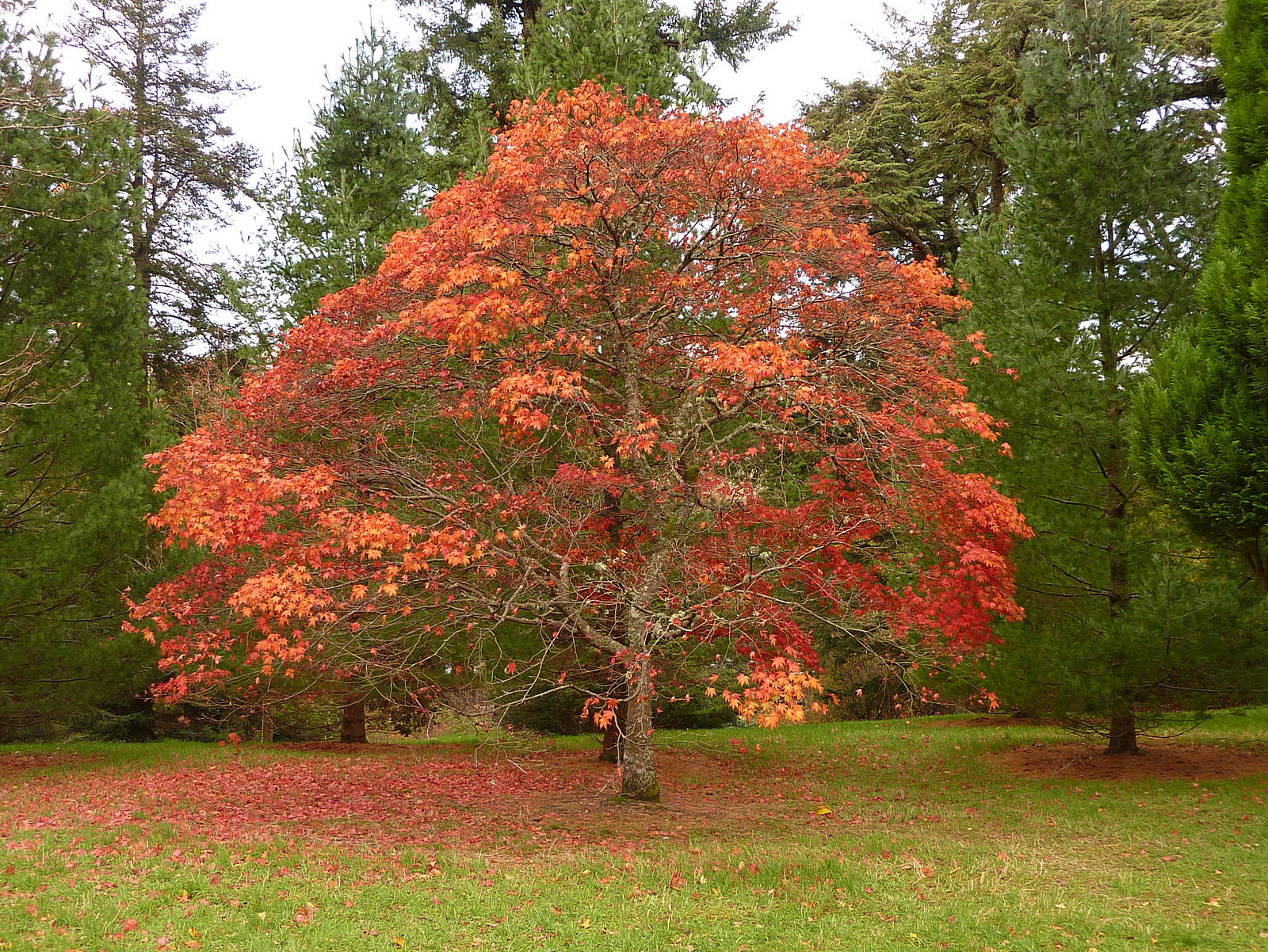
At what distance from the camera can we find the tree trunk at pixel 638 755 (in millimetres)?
9164

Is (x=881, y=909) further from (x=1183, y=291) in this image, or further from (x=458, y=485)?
(x=1183, y=291)

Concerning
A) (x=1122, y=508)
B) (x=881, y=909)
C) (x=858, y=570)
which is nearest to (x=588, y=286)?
(x=858, y=570)

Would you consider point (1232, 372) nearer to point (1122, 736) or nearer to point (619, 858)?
point (619, 858)

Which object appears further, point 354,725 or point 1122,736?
point 354,725

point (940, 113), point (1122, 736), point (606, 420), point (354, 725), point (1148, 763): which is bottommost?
point (354, 725)

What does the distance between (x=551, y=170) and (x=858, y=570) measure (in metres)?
5.95

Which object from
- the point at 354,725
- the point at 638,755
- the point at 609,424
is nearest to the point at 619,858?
the point at 638,755

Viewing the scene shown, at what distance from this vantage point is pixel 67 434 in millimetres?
11102

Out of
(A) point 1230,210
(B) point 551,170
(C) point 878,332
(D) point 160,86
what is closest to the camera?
(A) point 1230,210

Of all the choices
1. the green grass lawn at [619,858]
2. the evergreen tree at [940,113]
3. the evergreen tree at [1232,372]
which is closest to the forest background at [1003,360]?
the evergreen tree at [1232,372]

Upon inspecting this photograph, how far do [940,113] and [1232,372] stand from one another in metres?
16.4

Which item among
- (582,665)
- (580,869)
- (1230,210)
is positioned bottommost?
(580,869)

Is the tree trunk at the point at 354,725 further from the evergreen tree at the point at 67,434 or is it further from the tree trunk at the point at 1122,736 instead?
the tree trunk at the point at 1122,736

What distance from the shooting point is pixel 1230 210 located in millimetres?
7738
